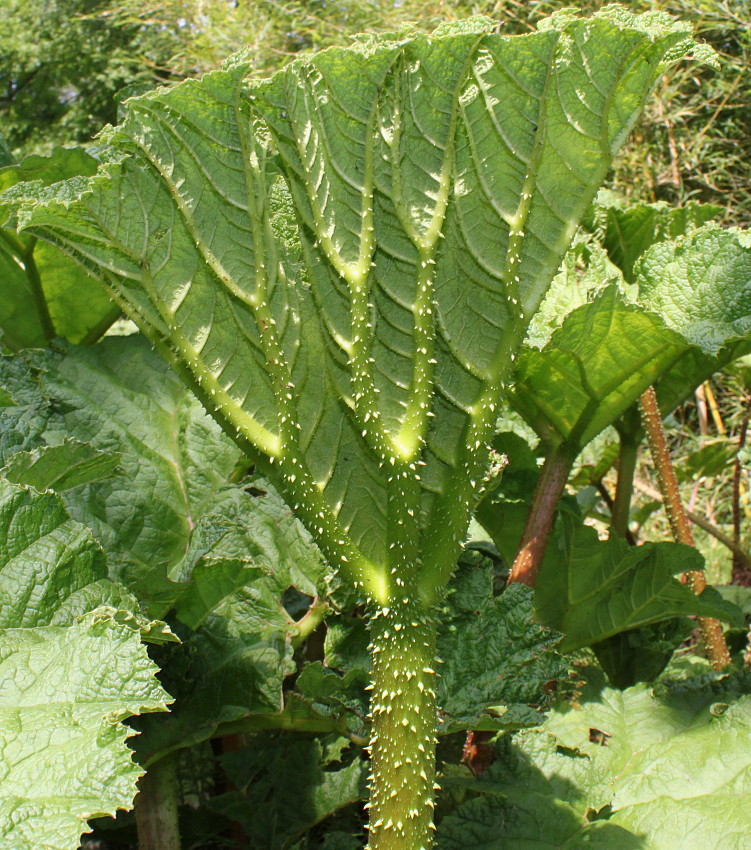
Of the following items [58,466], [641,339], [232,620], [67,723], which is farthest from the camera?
[232,620]

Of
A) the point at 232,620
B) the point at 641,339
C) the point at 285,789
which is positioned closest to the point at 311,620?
the point at 232,620

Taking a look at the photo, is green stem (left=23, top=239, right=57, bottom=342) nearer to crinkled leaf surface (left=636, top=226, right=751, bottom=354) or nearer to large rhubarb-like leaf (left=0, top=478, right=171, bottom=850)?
large rhubarb-like leaf (left=0, top=478, right=171, bottom=850)

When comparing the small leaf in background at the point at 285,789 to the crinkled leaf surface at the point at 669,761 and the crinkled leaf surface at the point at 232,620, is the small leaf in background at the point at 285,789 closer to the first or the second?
the crinkled leaf surface at the point at 232,620

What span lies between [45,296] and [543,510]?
3.39 feet

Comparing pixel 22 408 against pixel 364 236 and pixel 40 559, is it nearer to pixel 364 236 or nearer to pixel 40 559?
pixel 40 559

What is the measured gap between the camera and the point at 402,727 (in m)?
0.88

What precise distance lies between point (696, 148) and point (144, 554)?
216 inches

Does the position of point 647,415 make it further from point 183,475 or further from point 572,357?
point 183,475

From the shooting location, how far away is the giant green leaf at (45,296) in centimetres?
153

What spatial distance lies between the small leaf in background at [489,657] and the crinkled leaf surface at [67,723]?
40 centimetres

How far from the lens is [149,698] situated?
0.79 meters

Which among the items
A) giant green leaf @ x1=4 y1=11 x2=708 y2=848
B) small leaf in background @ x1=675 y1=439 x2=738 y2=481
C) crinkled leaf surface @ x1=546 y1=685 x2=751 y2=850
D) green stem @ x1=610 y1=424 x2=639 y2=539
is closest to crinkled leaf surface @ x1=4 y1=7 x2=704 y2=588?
giant green leaf @ x1=4 y1=11 x2=708 y2=848

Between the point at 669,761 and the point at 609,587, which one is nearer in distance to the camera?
the point at 669,761

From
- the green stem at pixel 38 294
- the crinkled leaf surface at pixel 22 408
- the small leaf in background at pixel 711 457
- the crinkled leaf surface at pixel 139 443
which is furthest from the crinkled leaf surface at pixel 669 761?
the green stem at pixel 38 294
